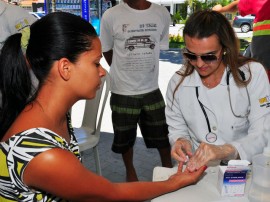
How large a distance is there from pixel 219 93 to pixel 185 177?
562mm

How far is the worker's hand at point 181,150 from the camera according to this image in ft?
5.35

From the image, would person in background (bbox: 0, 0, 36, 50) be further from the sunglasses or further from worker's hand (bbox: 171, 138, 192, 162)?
worker's hand (bbox: 171, 138, 192, 162)

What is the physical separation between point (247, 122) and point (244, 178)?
0.52m

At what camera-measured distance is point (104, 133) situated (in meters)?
4.47

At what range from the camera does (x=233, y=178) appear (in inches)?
55.1

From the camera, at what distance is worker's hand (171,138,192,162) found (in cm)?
163

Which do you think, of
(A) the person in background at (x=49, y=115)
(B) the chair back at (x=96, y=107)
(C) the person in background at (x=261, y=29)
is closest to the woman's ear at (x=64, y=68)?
(A) the person in background at (x=49, y=115)

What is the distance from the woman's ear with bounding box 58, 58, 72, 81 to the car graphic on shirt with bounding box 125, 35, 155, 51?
1.59m

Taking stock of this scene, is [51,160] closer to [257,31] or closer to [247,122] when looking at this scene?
[247,122]

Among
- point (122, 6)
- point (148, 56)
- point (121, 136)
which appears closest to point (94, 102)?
point (121, 136)

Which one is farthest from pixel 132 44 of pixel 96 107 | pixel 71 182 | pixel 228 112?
pixel 71 182

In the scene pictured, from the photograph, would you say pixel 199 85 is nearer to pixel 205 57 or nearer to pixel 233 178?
pixel 205 57

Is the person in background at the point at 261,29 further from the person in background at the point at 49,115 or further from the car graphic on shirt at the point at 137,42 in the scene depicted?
the person in background at the point at 49,115

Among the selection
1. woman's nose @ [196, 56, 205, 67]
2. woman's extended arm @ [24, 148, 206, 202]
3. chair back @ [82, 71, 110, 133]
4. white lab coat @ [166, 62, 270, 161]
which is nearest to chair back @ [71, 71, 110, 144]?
chair back @ [82, 71, 110, 133]
